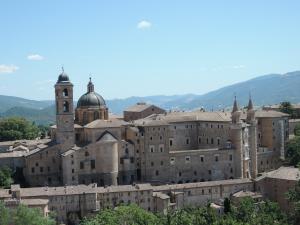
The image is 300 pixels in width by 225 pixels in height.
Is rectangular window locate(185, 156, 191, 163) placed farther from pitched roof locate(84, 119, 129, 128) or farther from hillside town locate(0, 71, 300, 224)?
pitched roof locate(84, 119, 129, 128)

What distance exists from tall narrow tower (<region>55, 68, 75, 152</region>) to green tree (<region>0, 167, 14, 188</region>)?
282 inches

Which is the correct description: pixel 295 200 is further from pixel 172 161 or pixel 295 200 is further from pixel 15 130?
pixel 15 130

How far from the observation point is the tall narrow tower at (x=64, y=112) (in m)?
73.1

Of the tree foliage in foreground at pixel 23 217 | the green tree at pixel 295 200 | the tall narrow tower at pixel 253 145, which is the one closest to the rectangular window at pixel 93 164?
the tree foliage in foreground at pixel 23 217

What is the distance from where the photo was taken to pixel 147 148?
7600 centimetres

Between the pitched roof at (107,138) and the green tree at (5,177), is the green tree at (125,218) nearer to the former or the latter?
the pitched roof at (107,138)

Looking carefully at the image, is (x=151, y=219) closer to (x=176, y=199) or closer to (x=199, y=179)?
(x=176, y=199)

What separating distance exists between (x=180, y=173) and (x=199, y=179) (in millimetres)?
2943

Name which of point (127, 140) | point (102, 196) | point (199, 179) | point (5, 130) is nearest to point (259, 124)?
point (199, 179)

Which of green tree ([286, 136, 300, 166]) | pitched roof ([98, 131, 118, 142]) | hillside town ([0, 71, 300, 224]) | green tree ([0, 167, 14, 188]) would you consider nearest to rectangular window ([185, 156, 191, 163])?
hillside town ([0, 71, 300, 224])

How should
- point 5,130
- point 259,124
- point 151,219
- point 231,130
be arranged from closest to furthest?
point 151,219, point 231,130, point 259,124, point 5,130

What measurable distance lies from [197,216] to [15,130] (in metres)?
57.7

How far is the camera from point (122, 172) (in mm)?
74812

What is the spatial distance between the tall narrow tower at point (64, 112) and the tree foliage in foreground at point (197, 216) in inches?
582
